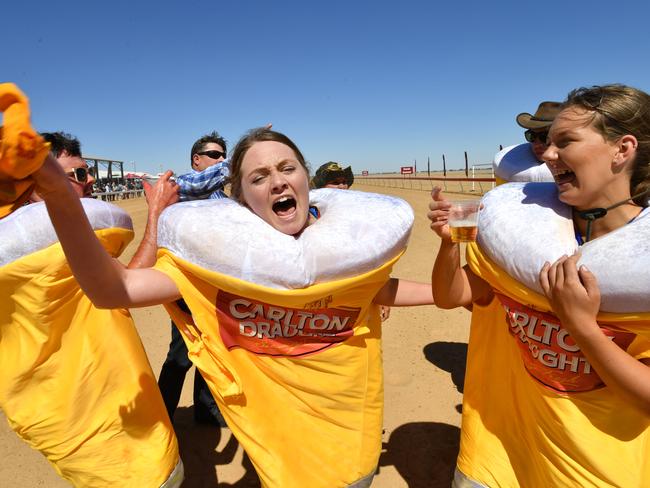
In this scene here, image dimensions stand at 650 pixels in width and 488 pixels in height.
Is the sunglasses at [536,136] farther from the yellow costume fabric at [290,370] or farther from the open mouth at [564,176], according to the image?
the yellow costume fabric at [290,370]

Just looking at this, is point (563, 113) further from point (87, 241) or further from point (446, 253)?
point (87, 241)

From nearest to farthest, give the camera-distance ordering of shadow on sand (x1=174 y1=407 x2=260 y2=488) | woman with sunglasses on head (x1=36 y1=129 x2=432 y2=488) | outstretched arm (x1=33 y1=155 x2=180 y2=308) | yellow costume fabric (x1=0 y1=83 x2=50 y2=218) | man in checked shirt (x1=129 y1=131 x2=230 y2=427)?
yellow costume fabric (x1=0 y1=83 x2=50 y2=218), outstretched arm (x1=33 y1=155 x2=180 y2=308), woman with sunglasses on head (x1=36 y1=129 x2=432 y2=488), man in checked shirt (x1=129 y1=131 x2=230 y2=427), shadow on sand (x1=174 y1=407 x2=260 y2=488)

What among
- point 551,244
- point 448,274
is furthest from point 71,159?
point 551,244

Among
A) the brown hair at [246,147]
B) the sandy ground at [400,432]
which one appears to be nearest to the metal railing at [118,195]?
the sandy ground at [400,432]

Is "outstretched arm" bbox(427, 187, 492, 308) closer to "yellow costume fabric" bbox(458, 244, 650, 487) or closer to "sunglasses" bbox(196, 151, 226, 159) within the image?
"yellow costume fabric" bbox(458, 244, 650, 487)

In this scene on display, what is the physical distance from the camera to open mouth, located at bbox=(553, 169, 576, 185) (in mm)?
1530

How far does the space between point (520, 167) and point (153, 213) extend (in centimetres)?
272

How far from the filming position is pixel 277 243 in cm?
157

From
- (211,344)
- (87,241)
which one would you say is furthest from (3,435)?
(87,241)

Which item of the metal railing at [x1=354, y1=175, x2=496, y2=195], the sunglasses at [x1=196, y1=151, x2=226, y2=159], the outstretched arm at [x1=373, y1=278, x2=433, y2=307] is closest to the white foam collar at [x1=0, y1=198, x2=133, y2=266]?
the outstretched arm at [x1=373, y1=278, x2=433, y2=307]

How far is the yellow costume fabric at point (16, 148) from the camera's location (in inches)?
37.7

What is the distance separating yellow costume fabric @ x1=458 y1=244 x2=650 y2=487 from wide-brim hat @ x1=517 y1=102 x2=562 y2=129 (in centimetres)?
147

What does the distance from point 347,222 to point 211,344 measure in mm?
785

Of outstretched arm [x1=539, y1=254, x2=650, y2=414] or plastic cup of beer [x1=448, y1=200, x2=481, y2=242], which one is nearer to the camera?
outstretched arm [x1=539, y1=254, x2=650, y2=414]
